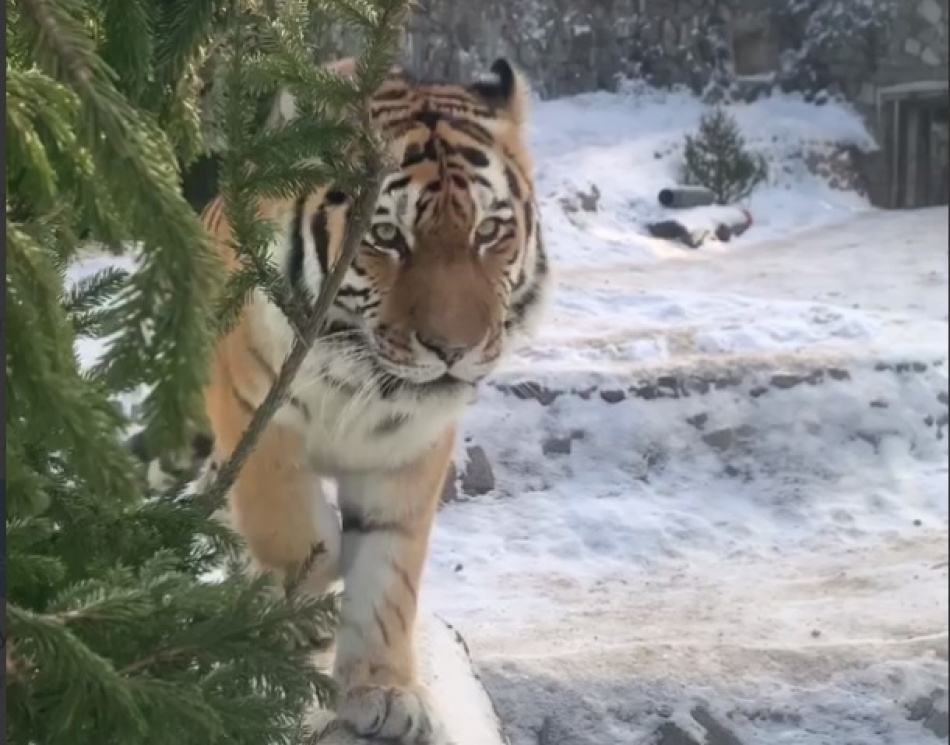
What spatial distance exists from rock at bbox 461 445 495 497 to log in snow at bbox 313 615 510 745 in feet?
0.46

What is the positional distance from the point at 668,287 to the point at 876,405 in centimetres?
25

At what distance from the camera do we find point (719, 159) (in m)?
1.22

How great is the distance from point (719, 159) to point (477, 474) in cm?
41

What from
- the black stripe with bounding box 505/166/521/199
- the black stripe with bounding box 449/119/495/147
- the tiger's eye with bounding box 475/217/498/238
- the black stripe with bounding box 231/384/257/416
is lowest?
the black stripe with bounding box 231/384/257/416

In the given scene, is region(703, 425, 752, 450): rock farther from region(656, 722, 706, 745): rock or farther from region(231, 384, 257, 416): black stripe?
region(231, 384, 257, 416): black stripe

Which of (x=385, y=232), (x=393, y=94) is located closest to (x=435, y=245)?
(x=385, y=232)

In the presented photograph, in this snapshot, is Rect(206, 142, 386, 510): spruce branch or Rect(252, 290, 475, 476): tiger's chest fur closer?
Rect(206, 142, 386, 510): spruce branch

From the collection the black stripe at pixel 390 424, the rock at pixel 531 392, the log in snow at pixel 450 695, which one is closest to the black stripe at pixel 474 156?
the black stripe at pixel 390 424

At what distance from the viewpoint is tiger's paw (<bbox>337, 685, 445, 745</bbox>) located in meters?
0.93

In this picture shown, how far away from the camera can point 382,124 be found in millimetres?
901

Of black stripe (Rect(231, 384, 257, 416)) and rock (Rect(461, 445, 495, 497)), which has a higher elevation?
black stripe (Rect(231, 384, 257, 416))

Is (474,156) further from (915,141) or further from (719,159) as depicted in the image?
(915,141)

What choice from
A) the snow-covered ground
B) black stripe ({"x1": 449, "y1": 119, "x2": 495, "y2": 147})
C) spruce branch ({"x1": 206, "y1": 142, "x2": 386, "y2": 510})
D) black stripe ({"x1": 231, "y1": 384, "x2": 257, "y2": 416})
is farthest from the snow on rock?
spruce branch ({"x1": 206, "y1": 142, "x2": 386, "y2": 510})

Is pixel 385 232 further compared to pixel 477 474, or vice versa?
pixel 477 474
